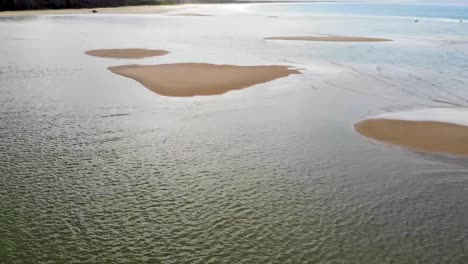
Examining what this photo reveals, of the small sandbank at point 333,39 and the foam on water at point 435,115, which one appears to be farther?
the small sandbank at point 333,39

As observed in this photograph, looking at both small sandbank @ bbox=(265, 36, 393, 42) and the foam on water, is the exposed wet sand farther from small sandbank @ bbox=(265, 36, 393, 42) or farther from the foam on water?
small sandbank @ bbox=(265, 36, 393, 42)

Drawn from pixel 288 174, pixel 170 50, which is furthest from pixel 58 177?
pixel 170 50

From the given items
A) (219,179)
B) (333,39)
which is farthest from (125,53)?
(333,39)

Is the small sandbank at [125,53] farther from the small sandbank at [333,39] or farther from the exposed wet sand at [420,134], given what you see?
the exposed wet sand at [420,134]

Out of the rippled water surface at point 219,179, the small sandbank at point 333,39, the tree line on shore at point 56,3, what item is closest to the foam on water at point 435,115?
the rippled water surface at point 219,179

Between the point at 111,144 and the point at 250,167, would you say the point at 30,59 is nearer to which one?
the point at 111,144

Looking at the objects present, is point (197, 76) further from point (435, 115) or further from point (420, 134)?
point (420, 134)
